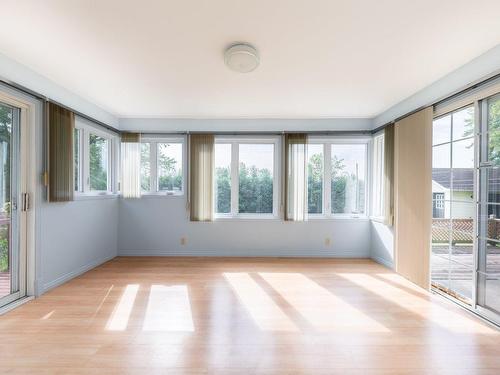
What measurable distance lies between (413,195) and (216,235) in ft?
10.5

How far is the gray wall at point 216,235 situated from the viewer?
4973mm

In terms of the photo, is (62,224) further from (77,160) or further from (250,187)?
(250,187)

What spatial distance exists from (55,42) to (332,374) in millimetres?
3484

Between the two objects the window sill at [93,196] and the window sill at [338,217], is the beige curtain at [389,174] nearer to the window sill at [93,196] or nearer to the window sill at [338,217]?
the window sill at [338,217]

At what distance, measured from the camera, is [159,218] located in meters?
4.98

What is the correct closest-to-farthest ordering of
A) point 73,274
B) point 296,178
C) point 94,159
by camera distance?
point 73,274, point 94,159, point 296,178

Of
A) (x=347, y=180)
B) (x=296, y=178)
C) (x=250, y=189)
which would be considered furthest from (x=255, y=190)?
(x=347, y=180)

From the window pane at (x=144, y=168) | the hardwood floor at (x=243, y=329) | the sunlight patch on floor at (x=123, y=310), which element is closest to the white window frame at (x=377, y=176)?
the hardwood floor at (x=243, y=329)

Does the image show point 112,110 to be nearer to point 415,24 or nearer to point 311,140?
point 311,140

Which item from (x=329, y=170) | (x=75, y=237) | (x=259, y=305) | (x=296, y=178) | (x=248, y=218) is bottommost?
(x=259, y=305)

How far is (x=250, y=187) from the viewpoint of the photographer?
509 cm

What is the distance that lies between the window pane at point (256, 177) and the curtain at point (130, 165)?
6.08ft

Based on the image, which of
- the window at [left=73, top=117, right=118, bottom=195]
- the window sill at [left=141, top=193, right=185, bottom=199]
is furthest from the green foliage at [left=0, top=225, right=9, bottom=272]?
the window sill at [left=141, top=193, right=185, bottom=199]

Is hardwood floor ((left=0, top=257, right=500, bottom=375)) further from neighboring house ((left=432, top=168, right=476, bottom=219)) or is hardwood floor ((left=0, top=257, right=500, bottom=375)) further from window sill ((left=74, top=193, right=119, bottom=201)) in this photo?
window sill ((left=74, top=193, right=119, bottom=201))
